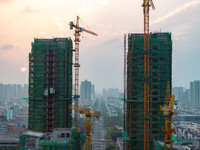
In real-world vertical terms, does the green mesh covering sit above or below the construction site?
below

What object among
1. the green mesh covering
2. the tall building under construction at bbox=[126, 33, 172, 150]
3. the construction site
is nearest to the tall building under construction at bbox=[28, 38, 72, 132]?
the construction site

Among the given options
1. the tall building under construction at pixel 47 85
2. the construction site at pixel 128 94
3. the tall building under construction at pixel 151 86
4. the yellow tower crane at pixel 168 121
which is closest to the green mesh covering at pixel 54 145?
the construction site at pixel 128 94

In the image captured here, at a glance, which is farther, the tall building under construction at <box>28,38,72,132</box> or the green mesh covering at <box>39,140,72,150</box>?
the tall building under construction at <box>28,38,72,132</box>

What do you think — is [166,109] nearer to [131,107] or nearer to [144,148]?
[131,107]

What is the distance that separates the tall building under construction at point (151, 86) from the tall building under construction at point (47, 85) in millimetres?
25861

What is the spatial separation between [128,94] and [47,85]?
29888mm

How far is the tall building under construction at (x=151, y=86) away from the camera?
207ft

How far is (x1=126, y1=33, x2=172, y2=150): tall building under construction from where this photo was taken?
2479 inches

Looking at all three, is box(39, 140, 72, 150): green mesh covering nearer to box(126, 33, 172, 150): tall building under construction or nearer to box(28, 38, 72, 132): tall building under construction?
box(28, 38, 72, 132): tall building under construction

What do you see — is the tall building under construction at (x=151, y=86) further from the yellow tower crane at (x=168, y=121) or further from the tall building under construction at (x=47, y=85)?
the tall building under construction at (x=47, y=85)

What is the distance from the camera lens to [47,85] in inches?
2746

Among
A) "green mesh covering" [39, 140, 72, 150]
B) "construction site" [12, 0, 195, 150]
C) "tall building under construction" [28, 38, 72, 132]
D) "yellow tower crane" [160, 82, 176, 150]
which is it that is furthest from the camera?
"tall building under construction" [28, 38, 72, 132]

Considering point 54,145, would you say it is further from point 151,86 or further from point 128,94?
point 151,86

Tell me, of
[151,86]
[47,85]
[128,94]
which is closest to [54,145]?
[47,85]
